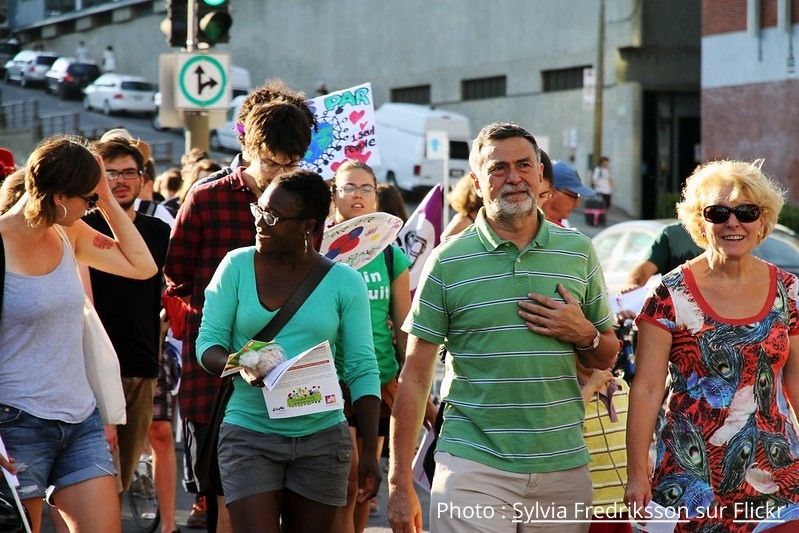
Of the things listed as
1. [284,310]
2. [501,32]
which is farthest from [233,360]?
[501,32]

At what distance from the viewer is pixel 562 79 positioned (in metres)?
45.1

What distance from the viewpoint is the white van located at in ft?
132

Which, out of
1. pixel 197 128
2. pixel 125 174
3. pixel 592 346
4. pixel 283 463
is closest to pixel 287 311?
pixel 283 463

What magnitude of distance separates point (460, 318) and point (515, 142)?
2.08 feet

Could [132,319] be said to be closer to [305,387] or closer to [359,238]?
[359,238]

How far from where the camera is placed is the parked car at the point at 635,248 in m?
16.9

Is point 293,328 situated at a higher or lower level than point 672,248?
lower

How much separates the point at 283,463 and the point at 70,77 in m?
54.1

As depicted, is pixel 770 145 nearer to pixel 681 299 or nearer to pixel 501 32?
pixel 501 32

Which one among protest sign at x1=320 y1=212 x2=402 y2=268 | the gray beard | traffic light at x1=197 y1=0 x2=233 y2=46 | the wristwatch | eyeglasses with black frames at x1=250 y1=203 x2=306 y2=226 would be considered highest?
traffic light at x1=197 y1=0 x2=233 y2=46

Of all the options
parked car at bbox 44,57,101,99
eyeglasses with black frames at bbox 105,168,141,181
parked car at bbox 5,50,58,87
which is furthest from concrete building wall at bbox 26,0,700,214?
eyeglasses with black frames at bbox 105,168,141,181

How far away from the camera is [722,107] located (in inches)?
1574

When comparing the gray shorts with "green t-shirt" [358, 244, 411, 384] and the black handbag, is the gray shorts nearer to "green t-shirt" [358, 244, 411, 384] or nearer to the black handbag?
the black handbag

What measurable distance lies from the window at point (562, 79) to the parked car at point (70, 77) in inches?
805
